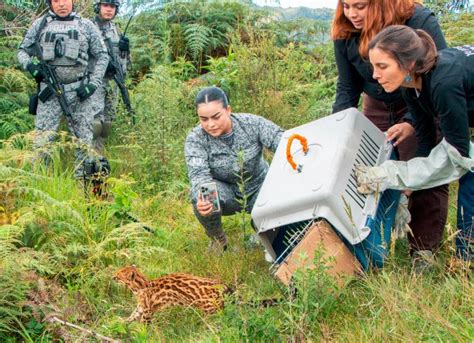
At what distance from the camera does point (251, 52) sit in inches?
320

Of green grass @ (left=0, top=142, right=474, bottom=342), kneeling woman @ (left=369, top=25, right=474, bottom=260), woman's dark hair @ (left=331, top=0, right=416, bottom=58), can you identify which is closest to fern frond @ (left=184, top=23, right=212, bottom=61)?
green grass @ (left=0, top=142, right=474, bottom=342)

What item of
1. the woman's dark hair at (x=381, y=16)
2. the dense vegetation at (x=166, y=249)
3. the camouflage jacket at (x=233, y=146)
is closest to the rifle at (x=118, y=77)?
the dense vegetation at (x=166, y=249)

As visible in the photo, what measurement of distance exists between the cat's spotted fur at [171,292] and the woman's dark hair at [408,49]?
1.57 meters

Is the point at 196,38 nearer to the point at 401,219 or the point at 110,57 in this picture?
the point at 110,57

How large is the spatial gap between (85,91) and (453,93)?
172 inches

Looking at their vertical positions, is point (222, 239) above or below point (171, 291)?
below

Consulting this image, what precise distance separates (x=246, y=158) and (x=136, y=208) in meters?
1.36

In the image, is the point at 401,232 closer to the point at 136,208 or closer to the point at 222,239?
the point at 222,239

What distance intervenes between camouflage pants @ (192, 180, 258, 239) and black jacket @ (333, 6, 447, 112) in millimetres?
1015

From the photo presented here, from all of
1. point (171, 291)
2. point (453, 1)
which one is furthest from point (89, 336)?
point (453, 1)

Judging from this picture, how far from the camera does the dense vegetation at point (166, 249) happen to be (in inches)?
130

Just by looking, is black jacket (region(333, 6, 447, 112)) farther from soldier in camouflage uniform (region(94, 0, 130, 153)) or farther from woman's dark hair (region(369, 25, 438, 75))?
soldier in camouflage uniform (region(94, 0, 130, 153))

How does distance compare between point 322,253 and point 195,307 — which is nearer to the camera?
point 322,253

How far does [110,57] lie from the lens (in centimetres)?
791
